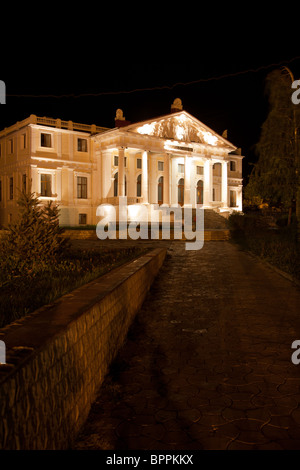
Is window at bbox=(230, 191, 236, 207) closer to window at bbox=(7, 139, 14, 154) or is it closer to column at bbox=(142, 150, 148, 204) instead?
column at bbox=(142, 150, 148, 204)

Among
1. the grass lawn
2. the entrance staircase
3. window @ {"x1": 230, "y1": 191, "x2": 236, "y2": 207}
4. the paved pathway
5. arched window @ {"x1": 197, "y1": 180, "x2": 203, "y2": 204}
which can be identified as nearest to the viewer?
the paved pathway

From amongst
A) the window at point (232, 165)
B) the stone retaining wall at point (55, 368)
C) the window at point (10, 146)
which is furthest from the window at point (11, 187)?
the stone retaining wall at point (55, 368)

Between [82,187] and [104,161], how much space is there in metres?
3.53

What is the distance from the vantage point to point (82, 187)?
43062 mm

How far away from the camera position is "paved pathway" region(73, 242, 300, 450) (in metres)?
3.39

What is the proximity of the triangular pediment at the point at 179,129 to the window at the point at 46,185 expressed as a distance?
8760 mm

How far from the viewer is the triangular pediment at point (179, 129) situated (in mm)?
42812

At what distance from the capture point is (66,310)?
3996mm

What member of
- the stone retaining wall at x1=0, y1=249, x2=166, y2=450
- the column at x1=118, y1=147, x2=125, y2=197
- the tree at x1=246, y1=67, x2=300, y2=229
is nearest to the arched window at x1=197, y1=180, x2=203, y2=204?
the column at x1=118, y1=147, x2=125, y2=197

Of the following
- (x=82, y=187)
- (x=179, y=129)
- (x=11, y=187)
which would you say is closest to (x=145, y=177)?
(x=82, y=187)

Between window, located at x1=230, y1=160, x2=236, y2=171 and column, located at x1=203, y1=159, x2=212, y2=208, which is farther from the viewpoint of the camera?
window, located at x1=230, y1=160, x2=236, y2=171

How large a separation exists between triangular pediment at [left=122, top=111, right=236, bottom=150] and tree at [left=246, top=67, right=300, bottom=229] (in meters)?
22.1

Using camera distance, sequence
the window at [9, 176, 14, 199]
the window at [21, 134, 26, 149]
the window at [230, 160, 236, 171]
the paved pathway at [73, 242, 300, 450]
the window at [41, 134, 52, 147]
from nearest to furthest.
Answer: the paved pathway at [73, 242, 300, 450] → the window at [21, 134, 26, 149] → the window at [41, 134, 52, 147] → the window at [9, 176, 14, 199] → the window at [230, 160, 236, 171]

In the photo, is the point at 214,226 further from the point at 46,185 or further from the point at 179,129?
the point at 46,185
